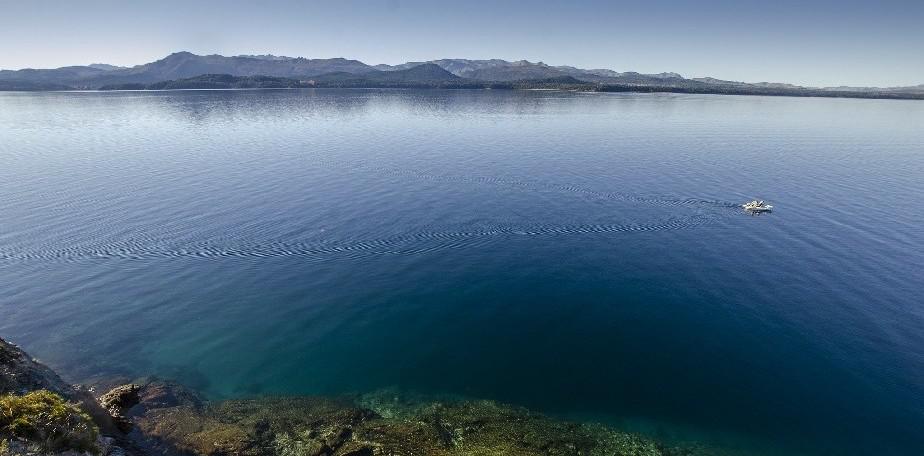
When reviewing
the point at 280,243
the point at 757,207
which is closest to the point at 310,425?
the point at 280,243

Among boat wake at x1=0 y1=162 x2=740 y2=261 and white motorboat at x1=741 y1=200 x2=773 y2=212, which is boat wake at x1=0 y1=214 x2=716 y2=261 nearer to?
boat wake at x1=0 y1=162 x2=740 y2=261

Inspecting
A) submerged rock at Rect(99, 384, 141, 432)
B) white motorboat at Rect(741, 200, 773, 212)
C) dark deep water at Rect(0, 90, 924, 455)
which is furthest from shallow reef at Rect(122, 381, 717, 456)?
white motorboat at Rect(741, 200, 773, 212)

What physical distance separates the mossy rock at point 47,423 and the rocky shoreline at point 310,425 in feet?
1.64

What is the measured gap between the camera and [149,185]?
68.1 metres

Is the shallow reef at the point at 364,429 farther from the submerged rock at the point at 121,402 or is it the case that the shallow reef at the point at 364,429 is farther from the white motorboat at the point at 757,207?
the white motorboat at the point at 757,207

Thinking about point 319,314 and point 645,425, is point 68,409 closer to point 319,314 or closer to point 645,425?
point 319,314

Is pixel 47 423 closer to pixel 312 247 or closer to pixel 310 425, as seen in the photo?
pixel 310 425

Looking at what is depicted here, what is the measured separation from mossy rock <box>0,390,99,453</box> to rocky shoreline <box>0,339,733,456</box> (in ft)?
1.64

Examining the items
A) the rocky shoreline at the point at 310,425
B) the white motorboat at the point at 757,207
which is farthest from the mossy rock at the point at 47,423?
the white motorboat at the point at 757,207

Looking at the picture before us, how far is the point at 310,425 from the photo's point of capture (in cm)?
2495

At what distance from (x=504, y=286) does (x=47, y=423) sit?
29837 millimetres

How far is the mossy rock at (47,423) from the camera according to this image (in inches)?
703

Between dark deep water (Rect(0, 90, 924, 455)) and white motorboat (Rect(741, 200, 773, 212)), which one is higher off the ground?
white motorboat (Rect(741, 200, 773, 212))

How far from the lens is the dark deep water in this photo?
2853 centimetres
